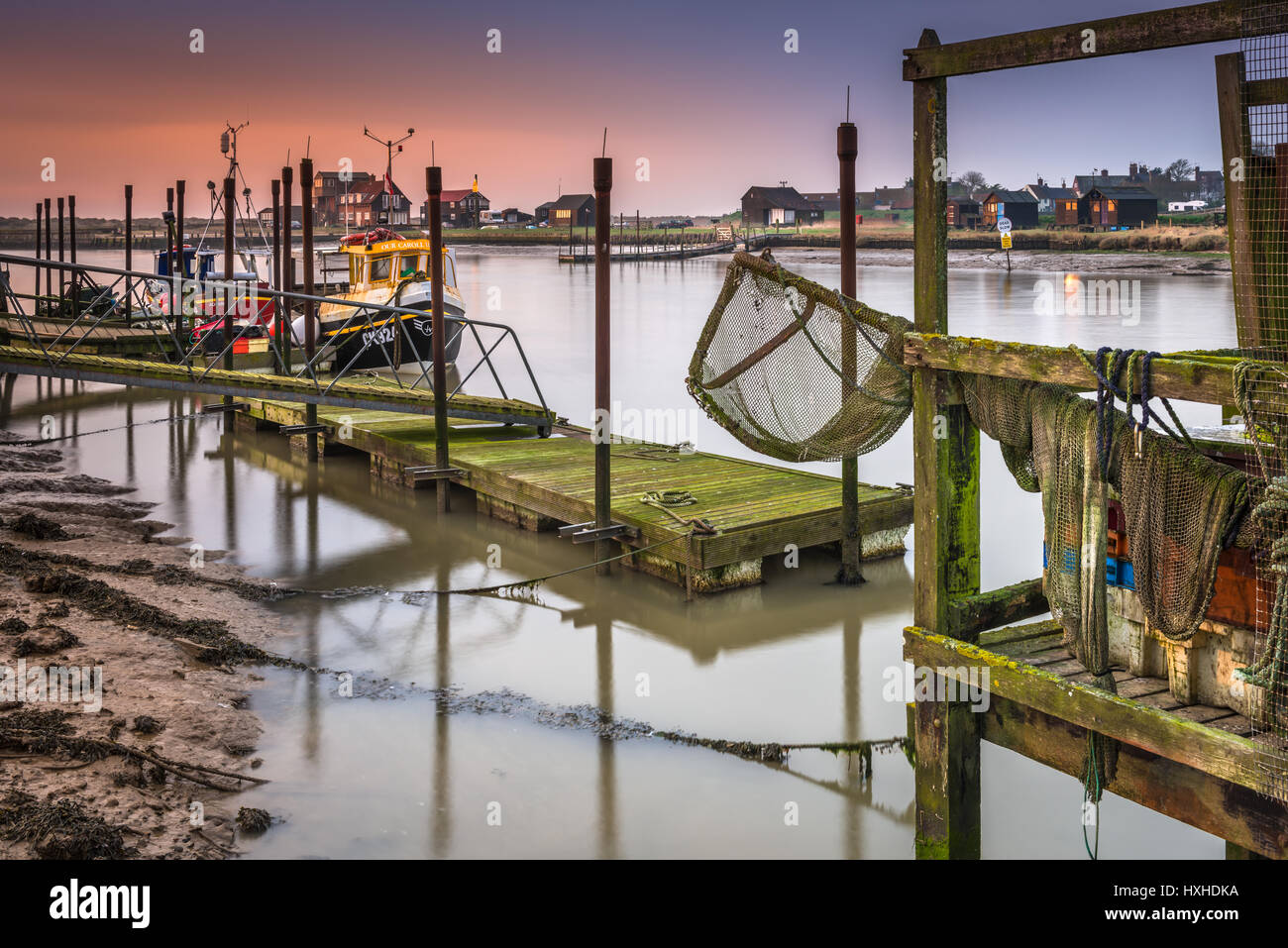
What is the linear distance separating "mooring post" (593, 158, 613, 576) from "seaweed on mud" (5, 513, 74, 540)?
510 cm

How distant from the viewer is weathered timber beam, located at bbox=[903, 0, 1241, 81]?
4324 millimetres

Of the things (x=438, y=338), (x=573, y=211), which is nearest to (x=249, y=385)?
(x=438, y=338)

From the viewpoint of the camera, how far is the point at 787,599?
34.9 feet

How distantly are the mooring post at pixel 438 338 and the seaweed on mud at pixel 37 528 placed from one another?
372 centimetres

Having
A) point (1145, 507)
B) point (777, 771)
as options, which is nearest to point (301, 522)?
point (777, 771)

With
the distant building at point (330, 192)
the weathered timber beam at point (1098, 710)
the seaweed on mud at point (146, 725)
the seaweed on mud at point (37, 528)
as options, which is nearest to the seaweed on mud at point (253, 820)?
the seaweed on mud at point (146, 725)

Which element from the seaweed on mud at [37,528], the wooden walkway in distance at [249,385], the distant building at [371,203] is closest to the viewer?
the seaweed on mud at [37,528]

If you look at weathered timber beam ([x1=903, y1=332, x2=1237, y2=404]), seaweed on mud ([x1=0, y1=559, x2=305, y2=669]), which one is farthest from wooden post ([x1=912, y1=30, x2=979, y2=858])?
seaweed on mud ([x1=0, y1=559, x2=305, y2=669])

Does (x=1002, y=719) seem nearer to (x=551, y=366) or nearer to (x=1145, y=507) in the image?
(x=1145, y=507)

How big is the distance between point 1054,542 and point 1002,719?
754 millimetres

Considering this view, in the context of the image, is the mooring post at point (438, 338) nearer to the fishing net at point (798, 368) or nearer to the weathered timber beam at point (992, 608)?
the fishing net at point (798, 368)

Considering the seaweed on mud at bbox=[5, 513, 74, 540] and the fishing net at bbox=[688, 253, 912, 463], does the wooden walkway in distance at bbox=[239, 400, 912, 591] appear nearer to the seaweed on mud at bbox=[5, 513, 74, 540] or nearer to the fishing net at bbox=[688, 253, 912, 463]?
the fishing net at bbox=[688, 253, 912, 463]

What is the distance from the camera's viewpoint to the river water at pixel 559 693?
666 centimetres

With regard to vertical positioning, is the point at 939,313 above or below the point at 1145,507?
above
